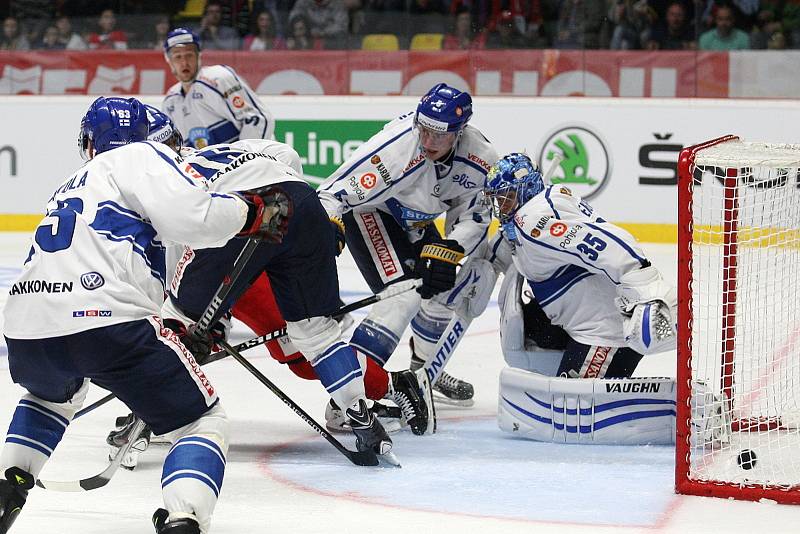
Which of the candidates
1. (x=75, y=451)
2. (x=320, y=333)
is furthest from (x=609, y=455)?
(x=75, y=451)

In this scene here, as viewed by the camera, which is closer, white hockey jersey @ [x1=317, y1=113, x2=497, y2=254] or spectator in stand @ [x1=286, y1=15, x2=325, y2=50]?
white hockey jersey @ [x1=317, y1=113, x2=497, y2=254]

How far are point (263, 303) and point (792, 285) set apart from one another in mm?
2161

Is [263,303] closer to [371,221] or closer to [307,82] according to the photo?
[371,221]

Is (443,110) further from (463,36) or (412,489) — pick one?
(463,36)

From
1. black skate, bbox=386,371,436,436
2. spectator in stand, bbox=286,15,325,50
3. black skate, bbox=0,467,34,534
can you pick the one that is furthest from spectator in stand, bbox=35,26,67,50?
black skate, bbox=0,467,34,534

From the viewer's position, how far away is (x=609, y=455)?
371 centimetres

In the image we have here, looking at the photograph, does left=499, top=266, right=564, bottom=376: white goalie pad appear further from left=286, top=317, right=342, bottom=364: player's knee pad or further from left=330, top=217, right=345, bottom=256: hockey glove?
left=286, top=317, right=342, bottom=364: player's knee pad

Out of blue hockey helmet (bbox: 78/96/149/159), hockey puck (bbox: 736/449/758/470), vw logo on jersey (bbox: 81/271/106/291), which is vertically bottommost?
hockey puck (bbox: 736/449/758/470)

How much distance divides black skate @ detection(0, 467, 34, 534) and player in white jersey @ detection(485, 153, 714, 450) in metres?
1.58

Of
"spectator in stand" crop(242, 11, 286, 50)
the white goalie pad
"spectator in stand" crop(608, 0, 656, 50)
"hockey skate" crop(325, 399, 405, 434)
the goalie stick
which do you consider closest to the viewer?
the goalie stick

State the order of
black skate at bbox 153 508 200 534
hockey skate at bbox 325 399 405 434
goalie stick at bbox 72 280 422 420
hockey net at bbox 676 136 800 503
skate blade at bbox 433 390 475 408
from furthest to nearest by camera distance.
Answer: skate blade at bbox 433 390 475 408 < hockey skate at bbox 325 399 405 434 < goalie stick at bbox 72 280 422 420 < hockey net at bbox 676 136 800 503 < black skate at bbox 153 508 200 534

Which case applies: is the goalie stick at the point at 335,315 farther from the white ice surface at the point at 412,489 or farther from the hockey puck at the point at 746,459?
the hockey puck at the point at 746,459

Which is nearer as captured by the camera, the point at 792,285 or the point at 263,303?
the point at 263,303

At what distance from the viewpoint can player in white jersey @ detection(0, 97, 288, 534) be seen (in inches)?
104
